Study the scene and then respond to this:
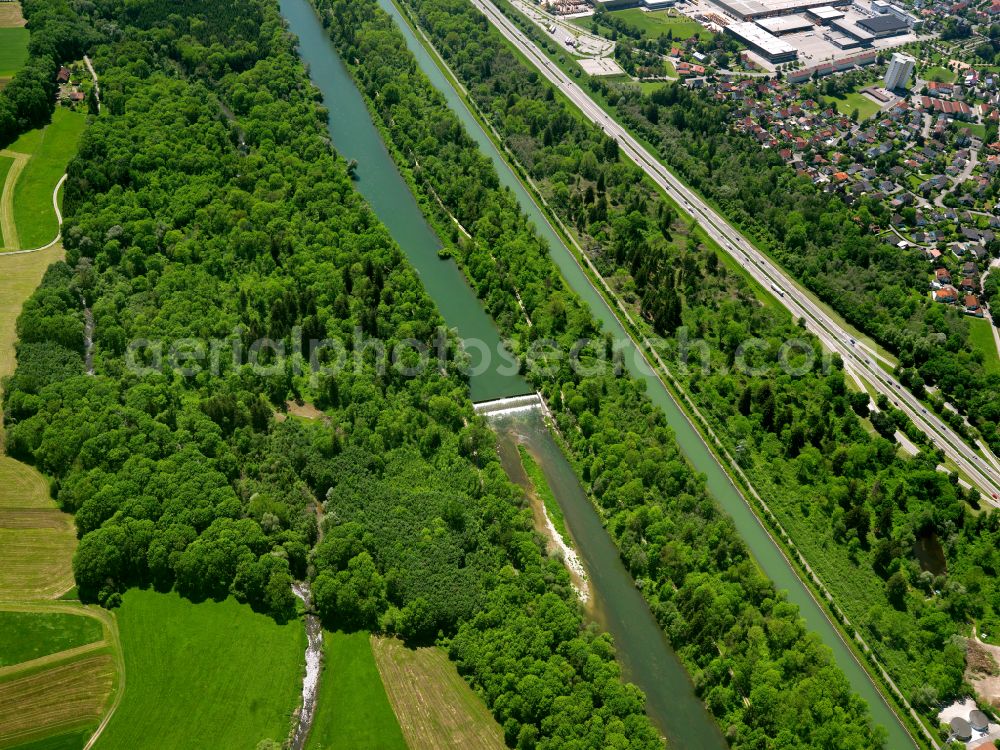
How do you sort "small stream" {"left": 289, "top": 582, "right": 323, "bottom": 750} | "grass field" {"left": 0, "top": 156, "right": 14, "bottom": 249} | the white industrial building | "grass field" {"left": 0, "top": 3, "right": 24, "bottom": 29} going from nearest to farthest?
"small stream" {"left": 289, "top": 582, "right": 323, "bottom": 750} < "grass field" {"left": 0, "top": 156, "right": 14, "bottom": 249} < "grass field" {"left": 0, "top": 3, "right": 24, "bottom": 29} < the white industrial building

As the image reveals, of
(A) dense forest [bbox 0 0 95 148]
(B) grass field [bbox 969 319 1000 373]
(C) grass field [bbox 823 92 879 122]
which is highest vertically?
(A) dense forest [bbox 0 0 95 148]

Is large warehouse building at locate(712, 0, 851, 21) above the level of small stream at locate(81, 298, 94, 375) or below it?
above

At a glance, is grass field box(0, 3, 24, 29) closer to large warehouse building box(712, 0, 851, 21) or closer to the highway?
the highway

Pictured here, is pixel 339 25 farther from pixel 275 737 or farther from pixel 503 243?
pixel 275 737

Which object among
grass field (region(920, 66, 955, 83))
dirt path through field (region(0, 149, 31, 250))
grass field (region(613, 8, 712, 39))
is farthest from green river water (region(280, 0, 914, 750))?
grass field (region(920, 66, 955, 83))

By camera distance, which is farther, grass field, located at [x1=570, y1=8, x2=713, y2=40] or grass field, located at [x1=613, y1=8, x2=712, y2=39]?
grass field, located at [x1=613, y1=8, x2=712, y2=39]

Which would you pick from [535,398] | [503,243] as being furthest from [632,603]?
[503,243]

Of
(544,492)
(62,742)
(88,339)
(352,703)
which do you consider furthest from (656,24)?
(62,742)
